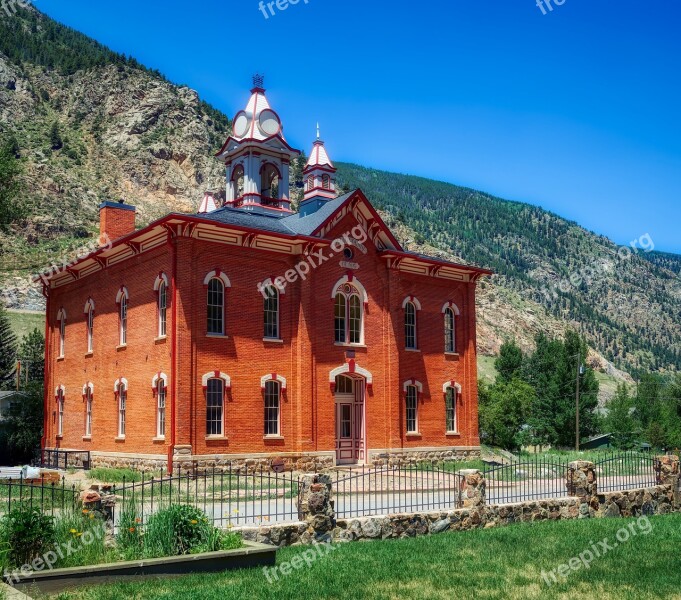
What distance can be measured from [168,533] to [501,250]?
589 ft

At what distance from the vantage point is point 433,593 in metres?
10.2

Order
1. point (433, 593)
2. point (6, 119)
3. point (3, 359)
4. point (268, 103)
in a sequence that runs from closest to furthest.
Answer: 1. point (433, 593)
2. point (268, 103)
3. point (3, 359)
4. point (6, 119)

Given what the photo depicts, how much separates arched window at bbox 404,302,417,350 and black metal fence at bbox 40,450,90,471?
14009 millimetres

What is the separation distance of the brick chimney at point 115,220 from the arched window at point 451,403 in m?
15.7

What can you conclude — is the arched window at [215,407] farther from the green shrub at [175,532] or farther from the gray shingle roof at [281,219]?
the green shrub at [175,532]

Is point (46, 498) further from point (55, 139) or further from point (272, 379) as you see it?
point (55, 139)

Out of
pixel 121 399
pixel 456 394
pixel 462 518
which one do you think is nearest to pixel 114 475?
pixel 121 399

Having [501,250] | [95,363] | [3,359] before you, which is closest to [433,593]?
[95,363]

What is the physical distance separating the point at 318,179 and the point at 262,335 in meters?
9.68

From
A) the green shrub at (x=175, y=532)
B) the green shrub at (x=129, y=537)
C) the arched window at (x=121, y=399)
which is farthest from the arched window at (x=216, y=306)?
the green shrub at (x=175, y=532)

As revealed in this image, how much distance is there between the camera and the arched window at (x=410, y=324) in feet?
112

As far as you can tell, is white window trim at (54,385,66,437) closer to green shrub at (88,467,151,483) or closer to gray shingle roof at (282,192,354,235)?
green shrub at (88,467,151,483)

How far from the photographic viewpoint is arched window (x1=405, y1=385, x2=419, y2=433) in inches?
1315

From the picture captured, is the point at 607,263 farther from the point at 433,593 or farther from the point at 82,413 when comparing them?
the point at 433,593
